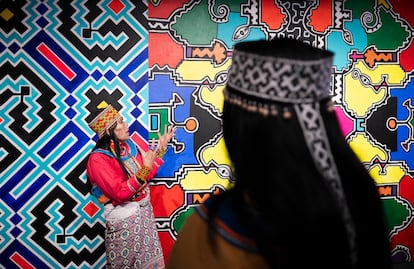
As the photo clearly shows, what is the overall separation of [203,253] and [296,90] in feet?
1.22

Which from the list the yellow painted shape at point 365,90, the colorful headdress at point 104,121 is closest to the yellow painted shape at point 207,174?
the colorful headdress at point 104,121

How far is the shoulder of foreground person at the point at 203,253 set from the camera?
2.53 feet

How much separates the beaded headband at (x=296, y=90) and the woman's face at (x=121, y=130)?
199 cm

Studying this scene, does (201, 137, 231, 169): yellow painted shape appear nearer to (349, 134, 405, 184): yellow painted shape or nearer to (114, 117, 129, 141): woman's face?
(114, 117, 129, 141): woman's face

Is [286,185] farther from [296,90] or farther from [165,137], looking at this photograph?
[165,137]

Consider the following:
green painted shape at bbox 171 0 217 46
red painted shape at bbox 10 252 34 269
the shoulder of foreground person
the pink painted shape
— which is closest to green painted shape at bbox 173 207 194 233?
red painted shape at bbox 10 252 34 269

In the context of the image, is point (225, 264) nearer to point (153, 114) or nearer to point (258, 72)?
point (258, 72)

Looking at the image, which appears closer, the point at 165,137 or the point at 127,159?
the point at 127,159

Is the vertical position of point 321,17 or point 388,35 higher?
point 321,17

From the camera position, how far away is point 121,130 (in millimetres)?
2715

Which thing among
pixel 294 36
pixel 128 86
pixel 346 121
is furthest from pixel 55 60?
pixel 346 121

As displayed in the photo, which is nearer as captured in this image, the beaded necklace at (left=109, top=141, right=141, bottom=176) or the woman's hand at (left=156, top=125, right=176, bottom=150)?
the beaded necklace at (left=109, top=141, right=141, bottom=176)

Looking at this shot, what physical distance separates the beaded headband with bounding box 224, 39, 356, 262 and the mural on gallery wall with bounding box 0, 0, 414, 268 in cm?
224

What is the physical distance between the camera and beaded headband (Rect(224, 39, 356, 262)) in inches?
30.5
